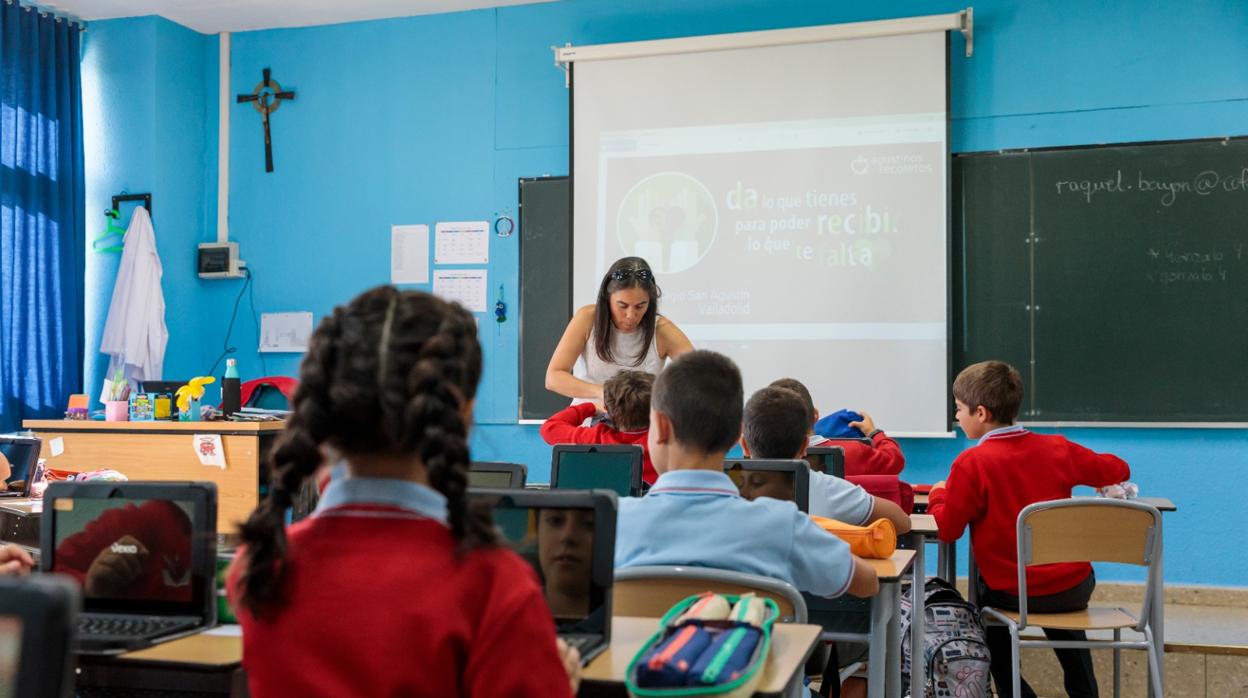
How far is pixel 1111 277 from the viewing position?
472 centimetres

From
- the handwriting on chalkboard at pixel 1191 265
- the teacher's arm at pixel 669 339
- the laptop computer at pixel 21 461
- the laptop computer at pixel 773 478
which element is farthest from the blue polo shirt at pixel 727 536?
the handwriting on chalkboard at pixel 1191 265

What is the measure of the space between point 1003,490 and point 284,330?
4.05 m

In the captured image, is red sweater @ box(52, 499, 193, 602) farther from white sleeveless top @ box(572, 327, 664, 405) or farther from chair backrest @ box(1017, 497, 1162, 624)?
white sleeveless top @ box(572, 327, 664, 405)

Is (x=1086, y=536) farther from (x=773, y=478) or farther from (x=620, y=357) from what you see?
(x=620, y=357)

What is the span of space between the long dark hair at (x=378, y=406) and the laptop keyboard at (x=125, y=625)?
0.52m

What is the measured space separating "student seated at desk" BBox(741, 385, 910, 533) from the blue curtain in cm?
428

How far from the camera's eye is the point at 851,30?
4949 millimetres

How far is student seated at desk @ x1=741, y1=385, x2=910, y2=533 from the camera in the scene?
2.53m


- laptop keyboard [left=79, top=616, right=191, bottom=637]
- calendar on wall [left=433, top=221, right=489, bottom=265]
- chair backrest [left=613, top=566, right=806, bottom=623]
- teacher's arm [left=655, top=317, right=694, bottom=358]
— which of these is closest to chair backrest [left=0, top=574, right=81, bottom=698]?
laptop keyboard [left=79, top=616, right=191, bottom=637]

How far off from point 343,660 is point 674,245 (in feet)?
14.4

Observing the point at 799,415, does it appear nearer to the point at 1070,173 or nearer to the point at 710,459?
the point at 710,459

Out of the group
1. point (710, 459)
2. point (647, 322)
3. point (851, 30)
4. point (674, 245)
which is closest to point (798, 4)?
point (851, 30)

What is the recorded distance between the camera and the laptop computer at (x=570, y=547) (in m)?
1.35

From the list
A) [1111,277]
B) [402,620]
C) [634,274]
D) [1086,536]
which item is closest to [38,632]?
[402,620]
